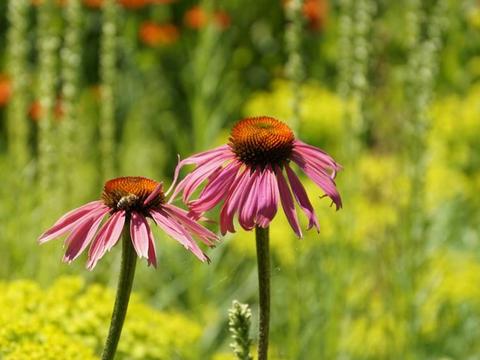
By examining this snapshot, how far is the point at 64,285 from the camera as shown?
86.2 inches

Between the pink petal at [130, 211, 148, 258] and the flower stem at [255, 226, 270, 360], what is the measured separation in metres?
0.16

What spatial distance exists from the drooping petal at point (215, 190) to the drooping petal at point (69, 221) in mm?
140

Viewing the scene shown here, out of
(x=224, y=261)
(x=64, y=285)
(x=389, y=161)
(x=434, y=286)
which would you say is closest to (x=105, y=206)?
(x=64, y=285)

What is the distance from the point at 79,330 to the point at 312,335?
1187 millimetres

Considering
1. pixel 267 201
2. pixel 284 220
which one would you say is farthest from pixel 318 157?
pixel 284 220

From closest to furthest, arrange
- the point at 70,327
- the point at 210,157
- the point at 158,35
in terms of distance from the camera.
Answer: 1. the point at 210,157
2. the point at 70,327
3. the point at 158,35

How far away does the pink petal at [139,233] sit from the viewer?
46.7 inches

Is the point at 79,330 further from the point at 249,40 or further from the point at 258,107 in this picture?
the point at 249,40

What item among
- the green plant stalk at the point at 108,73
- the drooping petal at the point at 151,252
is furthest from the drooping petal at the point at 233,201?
the green plant stalk at the point at 108,73

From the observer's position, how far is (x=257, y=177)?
129 cm

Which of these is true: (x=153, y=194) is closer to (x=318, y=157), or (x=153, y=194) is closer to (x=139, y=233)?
(x=139, y=233)

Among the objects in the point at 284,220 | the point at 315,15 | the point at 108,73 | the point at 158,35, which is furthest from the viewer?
the point at 315,15

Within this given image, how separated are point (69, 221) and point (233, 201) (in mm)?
239

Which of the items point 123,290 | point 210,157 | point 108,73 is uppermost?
point 108,73
